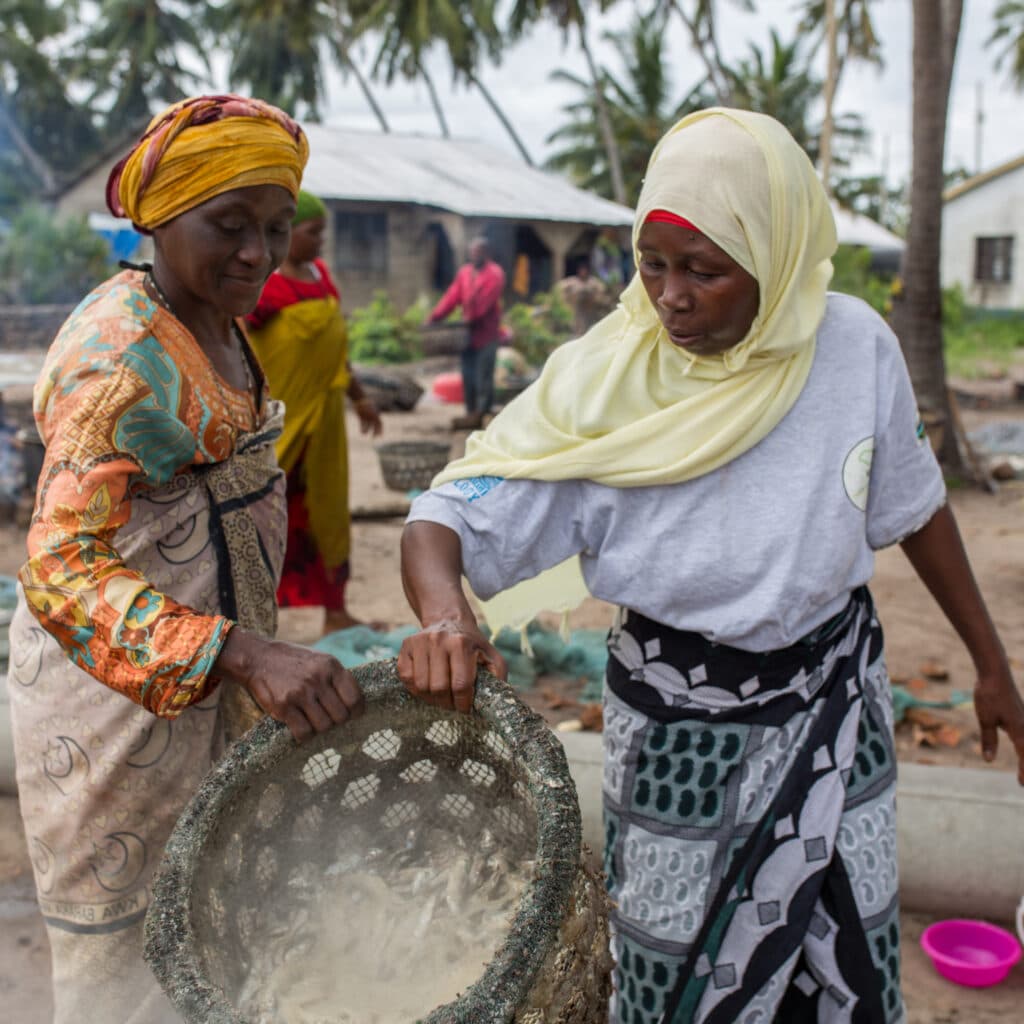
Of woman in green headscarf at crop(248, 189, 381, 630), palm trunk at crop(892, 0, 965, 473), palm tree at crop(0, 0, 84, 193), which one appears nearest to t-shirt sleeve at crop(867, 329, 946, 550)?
woman in green headscarf at crop(248, 189, 381, 630)

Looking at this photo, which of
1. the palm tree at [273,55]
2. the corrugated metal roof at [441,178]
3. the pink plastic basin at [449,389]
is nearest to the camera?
the pink plastic basin at [449,389]

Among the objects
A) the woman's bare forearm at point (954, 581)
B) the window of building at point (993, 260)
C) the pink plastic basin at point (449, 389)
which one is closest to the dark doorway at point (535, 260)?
the pink plastic basin at point (449, 389)

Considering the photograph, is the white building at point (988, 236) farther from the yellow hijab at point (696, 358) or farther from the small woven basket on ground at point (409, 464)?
the yellow hijab at point (696, 358)

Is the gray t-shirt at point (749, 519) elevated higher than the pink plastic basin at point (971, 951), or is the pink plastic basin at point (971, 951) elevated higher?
the gray t-shirt at point (749, 519)

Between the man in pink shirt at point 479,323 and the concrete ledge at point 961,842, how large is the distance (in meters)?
7.94

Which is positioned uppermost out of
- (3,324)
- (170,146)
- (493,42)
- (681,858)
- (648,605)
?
(493,42)

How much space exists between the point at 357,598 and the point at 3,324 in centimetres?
1353

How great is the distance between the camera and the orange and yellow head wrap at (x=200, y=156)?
1.55 metres

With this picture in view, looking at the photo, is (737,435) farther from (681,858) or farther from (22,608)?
(22,608)

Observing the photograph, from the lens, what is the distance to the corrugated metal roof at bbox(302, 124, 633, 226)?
19.0m

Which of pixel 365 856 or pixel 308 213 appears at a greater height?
pixel 308 213

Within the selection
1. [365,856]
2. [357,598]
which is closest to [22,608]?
[365,856]

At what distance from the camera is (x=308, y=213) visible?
4.35 metres

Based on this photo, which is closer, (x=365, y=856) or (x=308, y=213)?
(x=365, y=856)
